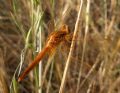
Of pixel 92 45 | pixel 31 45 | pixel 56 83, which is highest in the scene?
pixel 31 45

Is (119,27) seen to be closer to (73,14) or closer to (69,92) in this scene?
(73,14)

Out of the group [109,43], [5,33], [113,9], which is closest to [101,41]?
[109,43]

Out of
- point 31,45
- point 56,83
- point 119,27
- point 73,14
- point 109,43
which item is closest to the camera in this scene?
point 31,45

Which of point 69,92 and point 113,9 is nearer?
point 69,92

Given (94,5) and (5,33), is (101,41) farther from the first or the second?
(5,33)

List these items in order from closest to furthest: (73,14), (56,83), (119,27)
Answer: (56,83) < (119,27) < (73,14)

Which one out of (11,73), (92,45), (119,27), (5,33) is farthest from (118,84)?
(5,33)

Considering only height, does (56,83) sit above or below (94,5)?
below
